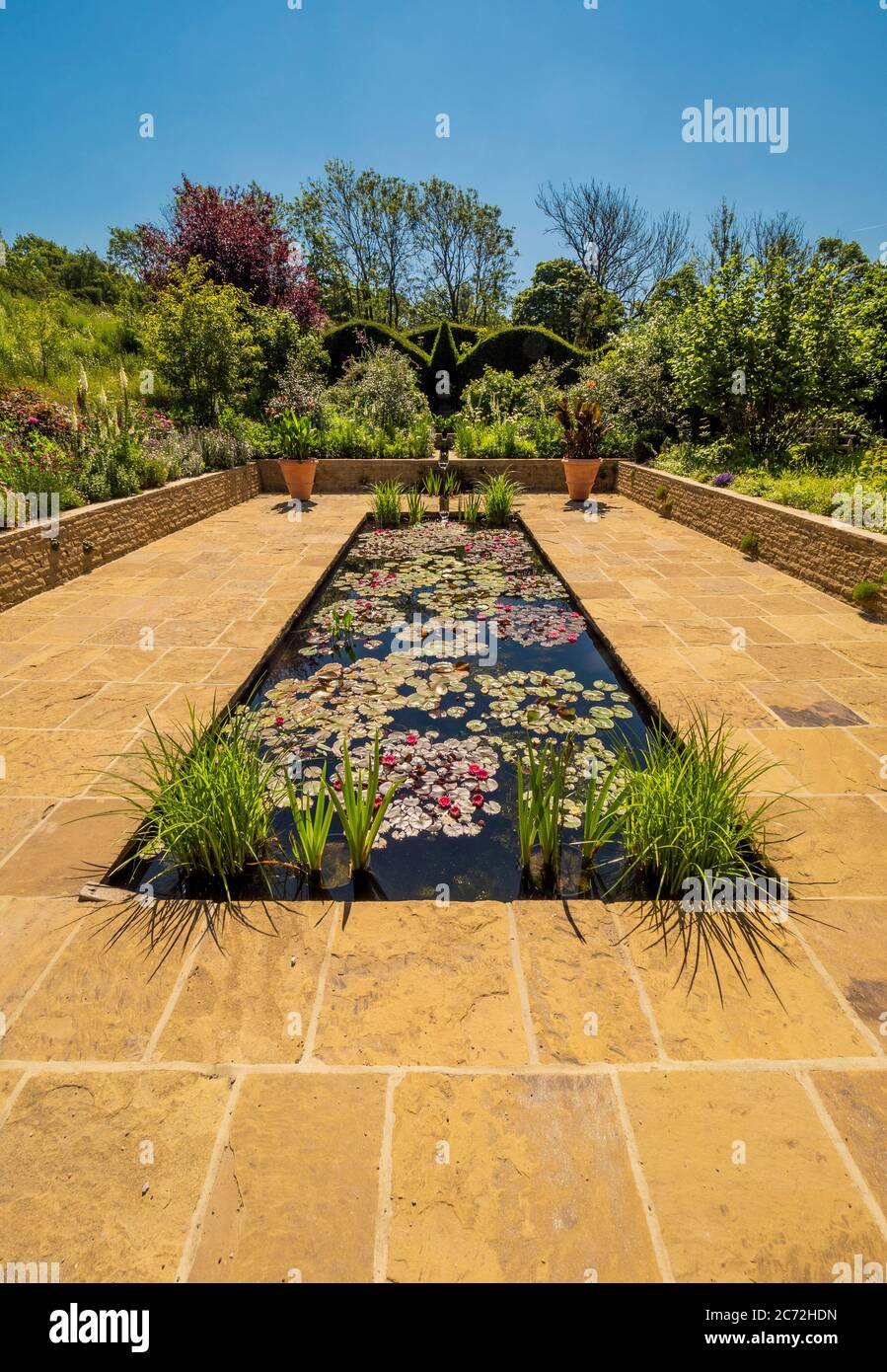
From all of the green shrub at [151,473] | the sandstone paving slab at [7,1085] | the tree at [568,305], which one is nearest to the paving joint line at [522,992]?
the sandstone paving slab at [7,1085]

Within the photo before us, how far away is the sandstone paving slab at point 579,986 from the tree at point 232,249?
14.5 m

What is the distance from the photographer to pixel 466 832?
8.66 ft

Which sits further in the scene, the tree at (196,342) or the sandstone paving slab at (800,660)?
the tree at (196,342)

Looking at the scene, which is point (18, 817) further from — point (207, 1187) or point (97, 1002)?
point (207, 1187)

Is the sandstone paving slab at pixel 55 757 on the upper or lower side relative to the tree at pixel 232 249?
lower

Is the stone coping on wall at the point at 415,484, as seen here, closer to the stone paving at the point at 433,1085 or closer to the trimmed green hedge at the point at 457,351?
the stone paving at the point at 433,1085

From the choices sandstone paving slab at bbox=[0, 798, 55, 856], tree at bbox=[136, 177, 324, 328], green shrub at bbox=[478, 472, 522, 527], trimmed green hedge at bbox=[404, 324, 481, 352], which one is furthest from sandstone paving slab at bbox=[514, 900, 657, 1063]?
trimmed green hedge at bbox=[404, 324, 481, 352]

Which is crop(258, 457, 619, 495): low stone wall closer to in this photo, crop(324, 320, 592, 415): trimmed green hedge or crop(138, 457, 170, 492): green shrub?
crop(138, 457, 170, 492): green shrub

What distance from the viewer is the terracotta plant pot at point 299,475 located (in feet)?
29.7

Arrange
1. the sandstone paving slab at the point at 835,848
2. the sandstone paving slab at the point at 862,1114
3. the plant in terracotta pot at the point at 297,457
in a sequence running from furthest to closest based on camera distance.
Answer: the plant in terracotta pot at the point at 297,457 → the sandstone paving slab at the point at 835,848 → the sandstone paving slab at the point at 862,1114

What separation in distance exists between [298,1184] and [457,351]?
1885 centimetres

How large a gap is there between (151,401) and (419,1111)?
37.8 ft

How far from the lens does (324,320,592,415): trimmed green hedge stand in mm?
16484

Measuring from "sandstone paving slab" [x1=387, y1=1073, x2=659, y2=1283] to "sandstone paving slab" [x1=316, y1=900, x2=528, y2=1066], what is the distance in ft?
0.31
